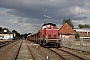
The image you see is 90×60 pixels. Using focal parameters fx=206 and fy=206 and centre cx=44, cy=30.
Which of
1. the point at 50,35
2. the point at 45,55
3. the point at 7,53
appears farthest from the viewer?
the point at 50,35

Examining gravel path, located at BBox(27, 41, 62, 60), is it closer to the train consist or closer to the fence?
the fence

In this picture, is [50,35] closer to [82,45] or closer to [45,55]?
[82,45]

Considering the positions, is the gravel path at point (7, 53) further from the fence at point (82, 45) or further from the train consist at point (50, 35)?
the fence at point (82, 45)

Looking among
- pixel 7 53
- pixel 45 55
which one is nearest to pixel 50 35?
pixel 7 53

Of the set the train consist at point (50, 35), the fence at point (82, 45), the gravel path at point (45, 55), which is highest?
the train consist at point (50, 35)

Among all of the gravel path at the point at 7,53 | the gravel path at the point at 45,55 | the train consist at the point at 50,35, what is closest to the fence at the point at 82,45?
Answer: the train consist at the point at 50,35

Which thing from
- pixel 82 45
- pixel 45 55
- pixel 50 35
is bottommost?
pixel 45 55

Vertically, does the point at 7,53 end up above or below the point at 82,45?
below

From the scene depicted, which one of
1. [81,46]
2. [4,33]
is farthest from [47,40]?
[4,33]

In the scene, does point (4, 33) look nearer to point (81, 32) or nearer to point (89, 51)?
point (81, 32)

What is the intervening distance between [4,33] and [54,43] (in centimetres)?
13393

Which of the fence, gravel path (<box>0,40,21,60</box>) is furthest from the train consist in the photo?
gravel path (<box>0,40,21,60</box>)

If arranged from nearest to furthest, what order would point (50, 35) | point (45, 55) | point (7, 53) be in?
point (45, 55)
point (7, 53)
point (50, 35)

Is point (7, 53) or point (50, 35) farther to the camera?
point (50, 35)
